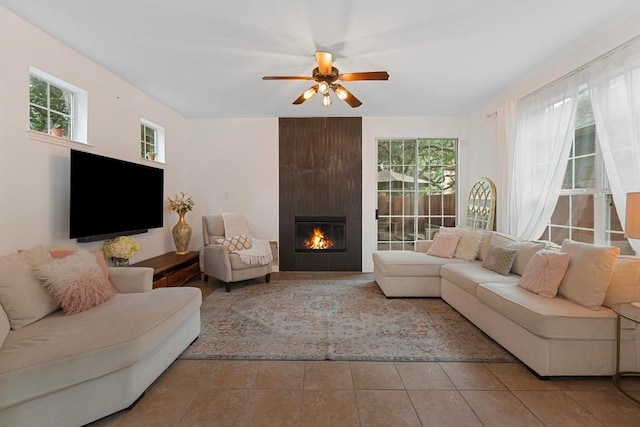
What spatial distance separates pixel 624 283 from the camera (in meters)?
2.12

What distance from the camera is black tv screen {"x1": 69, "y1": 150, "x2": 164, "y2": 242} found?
9.11ft

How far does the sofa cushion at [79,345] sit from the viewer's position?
4.71ft

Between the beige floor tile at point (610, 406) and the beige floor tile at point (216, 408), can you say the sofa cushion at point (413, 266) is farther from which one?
the beige floor tile at point (216, 408)

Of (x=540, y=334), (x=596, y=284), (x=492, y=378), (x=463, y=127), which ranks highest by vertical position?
(x=463, y=127)

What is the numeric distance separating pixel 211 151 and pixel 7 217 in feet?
10.7

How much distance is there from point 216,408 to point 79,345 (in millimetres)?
826

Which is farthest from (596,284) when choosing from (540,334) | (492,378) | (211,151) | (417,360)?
(211,151)

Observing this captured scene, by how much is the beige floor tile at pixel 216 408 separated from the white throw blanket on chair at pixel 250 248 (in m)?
2.34

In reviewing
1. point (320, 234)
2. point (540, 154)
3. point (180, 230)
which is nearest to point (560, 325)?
point (540, 154)

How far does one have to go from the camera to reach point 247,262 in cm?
419

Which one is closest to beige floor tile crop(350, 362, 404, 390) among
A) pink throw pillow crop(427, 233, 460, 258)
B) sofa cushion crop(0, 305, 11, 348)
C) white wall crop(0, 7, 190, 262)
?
sofa cushion crop(0, 305, 11, 348)

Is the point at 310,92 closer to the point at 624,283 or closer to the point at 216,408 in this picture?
the point at 216,408

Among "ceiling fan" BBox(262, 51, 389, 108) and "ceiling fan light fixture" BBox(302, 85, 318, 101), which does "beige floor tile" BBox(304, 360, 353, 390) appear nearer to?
"ceiling fan" BBox(262, 51, 389, 108)

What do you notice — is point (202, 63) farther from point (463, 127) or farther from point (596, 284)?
point (463, 127)
